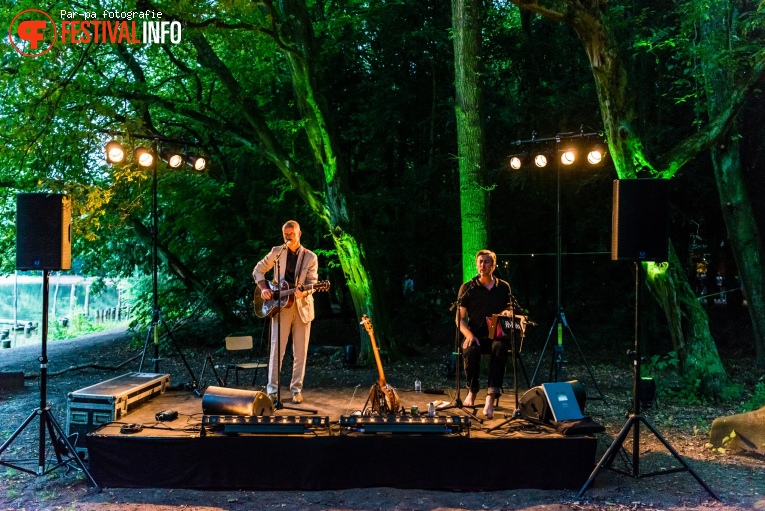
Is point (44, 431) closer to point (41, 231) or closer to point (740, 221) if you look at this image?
point (41, 231)

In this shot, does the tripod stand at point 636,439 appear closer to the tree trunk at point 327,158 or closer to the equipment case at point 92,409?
the equipment case at point 92,409

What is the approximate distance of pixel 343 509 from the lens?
4266 mm

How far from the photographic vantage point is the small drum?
16.6 feet

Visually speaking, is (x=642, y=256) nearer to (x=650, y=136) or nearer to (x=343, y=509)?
(x=343, y=509)

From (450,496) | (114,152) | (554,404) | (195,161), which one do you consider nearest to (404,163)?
(195,161)

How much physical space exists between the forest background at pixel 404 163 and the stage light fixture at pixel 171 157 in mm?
1015

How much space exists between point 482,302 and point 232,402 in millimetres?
2331

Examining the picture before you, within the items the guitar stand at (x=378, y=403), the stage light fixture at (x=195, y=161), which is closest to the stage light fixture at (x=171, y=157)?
the stage light fixture at (x=195, y=161)

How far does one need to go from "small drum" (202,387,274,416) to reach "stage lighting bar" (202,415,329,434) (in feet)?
0.99

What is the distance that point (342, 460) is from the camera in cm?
463

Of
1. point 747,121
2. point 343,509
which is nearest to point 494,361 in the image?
point 343,509

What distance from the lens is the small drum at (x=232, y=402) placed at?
5.05 meters

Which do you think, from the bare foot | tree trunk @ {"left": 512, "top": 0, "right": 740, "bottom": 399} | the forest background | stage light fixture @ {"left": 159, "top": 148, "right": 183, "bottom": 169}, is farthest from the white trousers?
tree trunk @ {"left": 512, "top": 0, "right": 740, "bottom": 399}

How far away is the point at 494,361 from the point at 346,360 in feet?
15.9
